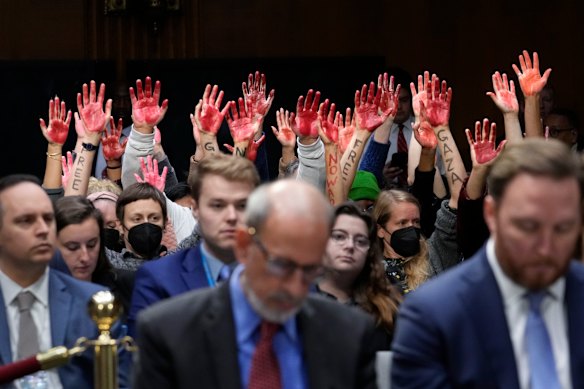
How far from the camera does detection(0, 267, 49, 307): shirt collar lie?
11.5ft

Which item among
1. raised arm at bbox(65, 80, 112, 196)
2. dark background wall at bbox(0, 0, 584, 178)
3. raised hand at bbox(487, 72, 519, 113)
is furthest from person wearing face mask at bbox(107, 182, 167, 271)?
dark background wall at bbox(0, 0, 584, 178)

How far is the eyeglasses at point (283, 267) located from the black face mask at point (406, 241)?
2318 mm

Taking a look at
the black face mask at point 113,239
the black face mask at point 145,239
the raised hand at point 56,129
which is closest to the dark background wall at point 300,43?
the raised hand at point 56,129

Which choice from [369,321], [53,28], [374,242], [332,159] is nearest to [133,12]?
[53,28]

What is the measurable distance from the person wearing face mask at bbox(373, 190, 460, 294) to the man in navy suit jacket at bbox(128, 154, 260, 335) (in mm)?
1179

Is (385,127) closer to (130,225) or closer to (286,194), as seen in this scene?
(130,225)

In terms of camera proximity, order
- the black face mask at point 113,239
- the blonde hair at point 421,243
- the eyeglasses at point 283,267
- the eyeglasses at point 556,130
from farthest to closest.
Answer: the eyeglasses at point 556,130 → the black face mask at point 113,239 → the blonde hair at point 421,243 → the eyeglasses at point 283,267

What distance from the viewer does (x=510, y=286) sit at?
2670 millimetres

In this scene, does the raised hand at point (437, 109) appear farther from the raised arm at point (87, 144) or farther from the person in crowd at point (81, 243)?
the person in crowd at point (81, 243)

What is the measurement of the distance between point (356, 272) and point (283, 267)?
1.74 meters

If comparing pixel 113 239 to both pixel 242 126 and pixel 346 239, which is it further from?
pixel 346 239

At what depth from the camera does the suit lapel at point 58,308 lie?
11.3 feet

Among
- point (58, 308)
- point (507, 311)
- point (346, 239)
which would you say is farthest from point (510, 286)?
point (346, 239)

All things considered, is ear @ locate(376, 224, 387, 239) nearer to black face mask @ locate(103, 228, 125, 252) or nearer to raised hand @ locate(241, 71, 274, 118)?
black face mask @ locate(103, 228, 125, 252)
